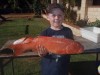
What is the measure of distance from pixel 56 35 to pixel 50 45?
1.11 ft

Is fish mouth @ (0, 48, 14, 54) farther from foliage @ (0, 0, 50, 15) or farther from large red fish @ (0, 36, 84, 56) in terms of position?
foliage @ (0, 0, 50, 15)

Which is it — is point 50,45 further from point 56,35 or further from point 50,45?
point 56,35

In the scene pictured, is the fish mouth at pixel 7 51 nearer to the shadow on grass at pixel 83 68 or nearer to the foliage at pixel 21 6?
the shadow on grass at pixel 83 68

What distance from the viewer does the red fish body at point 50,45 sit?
284cm

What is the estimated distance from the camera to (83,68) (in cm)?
542

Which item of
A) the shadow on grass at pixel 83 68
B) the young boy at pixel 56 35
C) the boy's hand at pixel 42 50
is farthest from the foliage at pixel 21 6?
the boy's hand at pixel 42 50

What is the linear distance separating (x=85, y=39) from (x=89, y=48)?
0.61 metres

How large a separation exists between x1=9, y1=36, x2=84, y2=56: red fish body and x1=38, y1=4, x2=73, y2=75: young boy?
0.26 m

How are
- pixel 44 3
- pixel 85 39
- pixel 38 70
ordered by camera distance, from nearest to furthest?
1. pixel 85 39
2. pixel 38 70
3. pixel 44 3

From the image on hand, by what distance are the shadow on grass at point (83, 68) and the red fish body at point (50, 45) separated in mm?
2349

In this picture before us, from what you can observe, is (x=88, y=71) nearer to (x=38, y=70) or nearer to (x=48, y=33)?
(x=38, y=70)

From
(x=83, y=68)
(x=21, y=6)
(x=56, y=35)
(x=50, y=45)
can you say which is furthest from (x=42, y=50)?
(x=21, y=6)

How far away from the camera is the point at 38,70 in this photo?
6.45m

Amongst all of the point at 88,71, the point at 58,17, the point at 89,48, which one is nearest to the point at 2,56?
the point at 58,17
